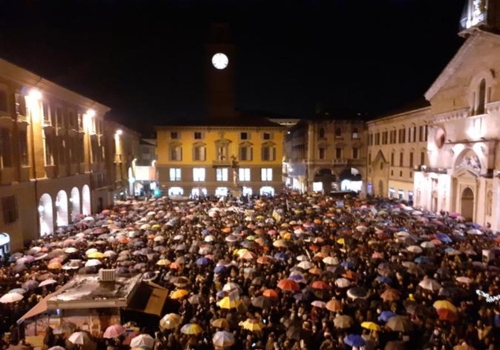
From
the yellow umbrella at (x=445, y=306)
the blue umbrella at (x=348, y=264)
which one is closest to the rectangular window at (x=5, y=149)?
the blue umbrella at (x=348, y=264)

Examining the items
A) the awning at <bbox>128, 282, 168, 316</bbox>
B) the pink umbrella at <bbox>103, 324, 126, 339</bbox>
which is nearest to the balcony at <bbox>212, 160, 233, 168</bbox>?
the awning at <bbox>128, 282, 168, 316</bbox>

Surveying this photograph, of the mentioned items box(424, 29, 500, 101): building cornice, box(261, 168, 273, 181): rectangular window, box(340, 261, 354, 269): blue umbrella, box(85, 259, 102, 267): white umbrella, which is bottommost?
box(340, 261, 354, 269): blue umbrella

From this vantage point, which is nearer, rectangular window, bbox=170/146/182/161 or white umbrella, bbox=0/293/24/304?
white umbrella, bbox=0/293/24/304

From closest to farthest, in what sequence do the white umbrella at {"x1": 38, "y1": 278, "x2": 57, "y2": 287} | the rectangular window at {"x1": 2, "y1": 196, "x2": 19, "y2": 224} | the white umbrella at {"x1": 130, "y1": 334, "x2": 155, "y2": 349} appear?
the white umbrella at {"x1": 130, "y1": 334, "x2": 155, "y2": 349} → the white umbrella at {"x1": 38, "y1": 278, "x2": 57, "y2": 287} → the rectangular window at {"x1": 2, "y1": 196, "x2": 19, "y2": 224}

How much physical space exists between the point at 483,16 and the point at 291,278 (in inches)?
1053

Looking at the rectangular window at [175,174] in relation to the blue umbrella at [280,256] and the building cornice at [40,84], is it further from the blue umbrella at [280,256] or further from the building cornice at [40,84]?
the blue umbrella at [280,256]

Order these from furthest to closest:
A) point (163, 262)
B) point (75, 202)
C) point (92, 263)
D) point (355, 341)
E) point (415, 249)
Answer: point (75, 202), point (415, 249), point (163, 262), point (92, 263), point (355, 341)

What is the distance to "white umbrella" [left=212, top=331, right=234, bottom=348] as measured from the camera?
10.9 meters

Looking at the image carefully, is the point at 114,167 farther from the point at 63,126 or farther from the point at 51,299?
the point at 51,299

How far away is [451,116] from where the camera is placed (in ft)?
119

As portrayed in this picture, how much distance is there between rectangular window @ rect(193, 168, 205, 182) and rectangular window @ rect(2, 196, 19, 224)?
34305mm

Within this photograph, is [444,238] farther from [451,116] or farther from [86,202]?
[86,202]

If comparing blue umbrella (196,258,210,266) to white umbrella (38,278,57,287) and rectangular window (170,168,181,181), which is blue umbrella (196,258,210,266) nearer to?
white umbrella (38,278,57,287)

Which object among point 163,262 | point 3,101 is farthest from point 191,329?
point 3,101
